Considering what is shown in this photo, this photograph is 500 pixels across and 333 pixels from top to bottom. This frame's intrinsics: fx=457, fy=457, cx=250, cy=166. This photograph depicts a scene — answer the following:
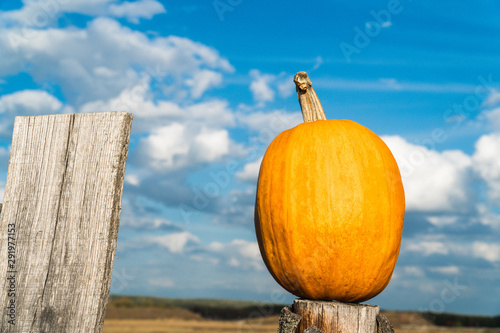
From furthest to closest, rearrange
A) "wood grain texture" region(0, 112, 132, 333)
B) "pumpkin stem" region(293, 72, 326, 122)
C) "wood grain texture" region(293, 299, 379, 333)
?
"pumpkin stem" region(293, 72, 326, 122) → "wood grain texture" region(293, 299, 379, 333) → "wood grain texture" region(0, 112, 132, 333)

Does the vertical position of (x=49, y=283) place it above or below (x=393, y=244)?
below

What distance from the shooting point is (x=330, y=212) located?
402 cm

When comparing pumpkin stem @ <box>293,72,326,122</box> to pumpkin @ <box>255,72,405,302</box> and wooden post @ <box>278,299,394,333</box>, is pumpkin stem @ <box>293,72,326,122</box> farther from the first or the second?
wooden post @ <box>278,299,394,333</box>

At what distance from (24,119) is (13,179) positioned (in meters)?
0.45

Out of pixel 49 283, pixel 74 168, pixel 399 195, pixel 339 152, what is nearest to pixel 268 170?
pixel 339 152

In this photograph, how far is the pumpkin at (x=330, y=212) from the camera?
13.3ft

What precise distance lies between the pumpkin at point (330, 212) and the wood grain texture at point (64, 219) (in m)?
1.68

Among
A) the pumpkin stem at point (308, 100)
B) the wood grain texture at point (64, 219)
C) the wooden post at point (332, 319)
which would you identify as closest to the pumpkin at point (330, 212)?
the wooden post at point (332, 319)

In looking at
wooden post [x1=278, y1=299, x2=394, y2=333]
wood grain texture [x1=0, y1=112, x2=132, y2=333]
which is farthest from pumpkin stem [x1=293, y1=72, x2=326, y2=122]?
wood grain texture [x1=0, y1=112, x2=132, y2=333]

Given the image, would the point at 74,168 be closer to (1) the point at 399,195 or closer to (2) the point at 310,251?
(2) the point at 310,251

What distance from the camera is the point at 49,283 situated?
300 centimetres

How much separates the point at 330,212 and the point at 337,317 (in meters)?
0.93

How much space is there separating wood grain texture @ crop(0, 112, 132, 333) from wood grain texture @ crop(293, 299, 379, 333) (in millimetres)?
1922

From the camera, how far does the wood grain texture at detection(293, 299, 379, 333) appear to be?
4.01 meters
